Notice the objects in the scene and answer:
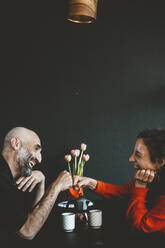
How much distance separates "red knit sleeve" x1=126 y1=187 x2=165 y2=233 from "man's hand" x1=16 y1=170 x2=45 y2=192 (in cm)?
75

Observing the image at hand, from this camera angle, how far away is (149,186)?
163 centimetres

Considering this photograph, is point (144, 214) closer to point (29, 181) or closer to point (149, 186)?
point (149, 186)

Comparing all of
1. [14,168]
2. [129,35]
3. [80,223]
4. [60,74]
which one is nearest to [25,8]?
[60,74]

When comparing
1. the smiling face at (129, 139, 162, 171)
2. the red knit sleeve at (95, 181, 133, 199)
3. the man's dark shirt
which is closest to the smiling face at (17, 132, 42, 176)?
the man's dark shirt

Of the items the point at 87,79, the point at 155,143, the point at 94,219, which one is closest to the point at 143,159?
the point at 155,143

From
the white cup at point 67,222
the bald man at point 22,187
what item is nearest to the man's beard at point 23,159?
the bald man at point 22,187

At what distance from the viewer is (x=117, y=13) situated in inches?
105

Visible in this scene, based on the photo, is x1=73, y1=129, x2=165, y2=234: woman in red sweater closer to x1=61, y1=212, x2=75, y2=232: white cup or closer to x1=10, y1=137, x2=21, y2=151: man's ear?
x1=61, y1=212, x2=75, y2=232: white cup

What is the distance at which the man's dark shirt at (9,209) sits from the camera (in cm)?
145

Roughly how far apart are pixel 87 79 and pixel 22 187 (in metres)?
1.19

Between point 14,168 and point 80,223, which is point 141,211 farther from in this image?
point 14,168

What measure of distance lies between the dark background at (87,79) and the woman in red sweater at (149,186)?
837 mm

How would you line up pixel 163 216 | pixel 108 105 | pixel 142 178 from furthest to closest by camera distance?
pixel 108 105 → pixel 142 178 → pixel 163 216

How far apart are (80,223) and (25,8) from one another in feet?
6.79
